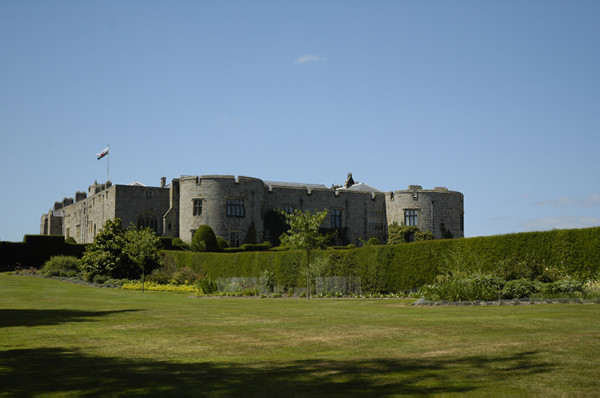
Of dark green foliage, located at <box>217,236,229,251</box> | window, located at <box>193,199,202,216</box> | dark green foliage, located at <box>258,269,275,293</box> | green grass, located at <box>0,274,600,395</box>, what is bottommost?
dark green foliage, located at <box>258,269,275,293</box>

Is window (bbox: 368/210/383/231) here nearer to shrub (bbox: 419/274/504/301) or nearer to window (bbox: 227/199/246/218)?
window (bbox: 227/199/246/218)

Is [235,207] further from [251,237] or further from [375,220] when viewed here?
[375,220]

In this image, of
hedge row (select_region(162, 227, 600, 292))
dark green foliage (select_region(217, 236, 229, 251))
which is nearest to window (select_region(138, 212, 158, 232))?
dark green foliage (select_region(217, 236, 229, 251))

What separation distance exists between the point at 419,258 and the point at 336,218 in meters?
33.4

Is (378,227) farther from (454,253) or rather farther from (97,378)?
(97,378)

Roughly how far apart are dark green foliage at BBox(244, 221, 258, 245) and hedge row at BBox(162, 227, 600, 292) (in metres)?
15.2

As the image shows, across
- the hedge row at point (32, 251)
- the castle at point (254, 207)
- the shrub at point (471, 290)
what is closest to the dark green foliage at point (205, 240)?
the castle at point (254, 207)

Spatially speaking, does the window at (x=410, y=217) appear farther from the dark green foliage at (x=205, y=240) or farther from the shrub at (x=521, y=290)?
the shrub at (x=521, y=290)

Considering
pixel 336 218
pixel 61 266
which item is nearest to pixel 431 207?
pixel 336 218

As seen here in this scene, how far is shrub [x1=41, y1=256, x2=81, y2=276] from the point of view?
3795cm

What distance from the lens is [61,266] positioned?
39.5 m

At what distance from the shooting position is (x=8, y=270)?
4412 cm

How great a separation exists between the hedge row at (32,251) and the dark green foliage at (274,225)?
16.5 metres

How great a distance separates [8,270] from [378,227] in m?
32.2
